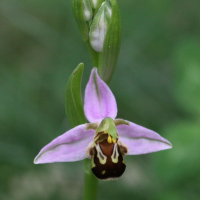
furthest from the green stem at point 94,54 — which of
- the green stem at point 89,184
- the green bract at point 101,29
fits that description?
the green stem at point 89,184

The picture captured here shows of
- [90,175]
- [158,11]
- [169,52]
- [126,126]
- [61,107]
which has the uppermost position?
[158,11]

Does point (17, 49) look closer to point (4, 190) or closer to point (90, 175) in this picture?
point (4, 190)

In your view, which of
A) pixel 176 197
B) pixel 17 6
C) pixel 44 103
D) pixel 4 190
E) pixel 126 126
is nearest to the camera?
pixel 126 126

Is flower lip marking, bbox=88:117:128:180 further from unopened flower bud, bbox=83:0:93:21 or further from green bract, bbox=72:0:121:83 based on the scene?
unopened flower bud, bbox=83:0:93:21

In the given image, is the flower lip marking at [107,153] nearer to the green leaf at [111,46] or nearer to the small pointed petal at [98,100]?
the small pointed petal at [98,100]

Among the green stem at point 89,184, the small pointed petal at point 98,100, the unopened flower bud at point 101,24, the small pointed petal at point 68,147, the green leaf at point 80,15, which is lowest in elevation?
the green stem at point 89,184

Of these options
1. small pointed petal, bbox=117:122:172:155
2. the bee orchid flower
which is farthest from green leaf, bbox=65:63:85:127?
small pointed petal, bbox=117:122:172:155

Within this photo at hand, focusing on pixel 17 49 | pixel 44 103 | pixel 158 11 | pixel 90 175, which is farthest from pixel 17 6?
pixel 90 175
